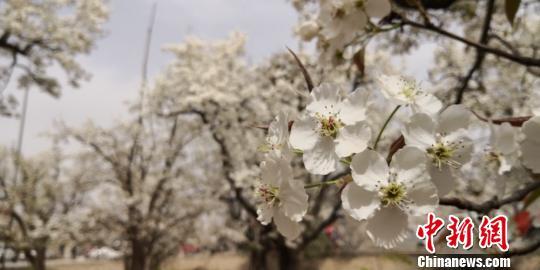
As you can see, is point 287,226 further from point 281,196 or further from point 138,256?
point 138,256

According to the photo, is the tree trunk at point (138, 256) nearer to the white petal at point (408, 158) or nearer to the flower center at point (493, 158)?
the flower center at point (493, 158)

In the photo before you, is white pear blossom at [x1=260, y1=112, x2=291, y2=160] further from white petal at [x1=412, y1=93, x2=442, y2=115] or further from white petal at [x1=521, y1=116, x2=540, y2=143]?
white petal at [x1=521, y1=116, x2=540, y2=143]

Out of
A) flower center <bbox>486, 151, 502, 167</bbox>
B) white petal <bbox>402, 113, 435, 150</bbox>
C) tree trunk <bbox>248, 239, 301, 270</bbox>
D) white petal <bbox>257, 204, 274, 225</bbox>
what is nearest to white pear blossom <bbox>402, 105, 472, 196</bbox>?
white petal <bbox>402, 113, 435, 150</bbox>

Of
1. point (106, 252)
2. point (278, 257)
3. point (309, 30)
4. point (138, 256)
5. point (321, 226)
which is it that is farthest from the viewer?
point (106, 252)

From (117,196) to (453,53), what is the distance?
6.73m

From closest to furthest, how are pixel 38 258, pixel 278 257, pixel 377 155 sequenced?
Answer: pixel 377 155, pixel 278 257, pixel 38 258

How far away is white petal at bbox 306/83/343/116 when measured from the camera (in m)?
0.67

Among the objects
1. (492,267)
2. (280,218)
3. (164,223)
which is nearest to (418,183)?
(280,218)

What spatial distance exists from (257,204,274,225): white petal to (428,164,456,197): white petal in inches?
9.1

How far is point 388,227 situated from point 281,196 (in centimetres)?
15

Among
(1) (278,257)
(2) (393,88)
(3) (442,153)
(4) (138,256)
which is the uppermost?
(2) (393,88)

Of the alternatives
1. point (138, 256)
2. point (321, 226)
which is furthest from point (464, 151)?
point (138, 256)

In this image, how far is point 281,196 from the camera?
2.18 ft

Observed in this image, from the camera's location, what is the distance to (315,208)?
290 inches
